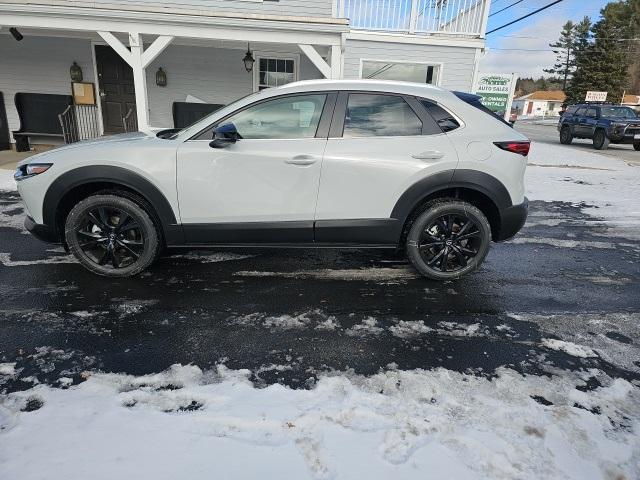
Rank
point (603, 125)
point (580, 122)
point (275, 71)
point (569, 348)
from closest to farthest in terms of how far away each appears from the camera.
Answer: point (569, 348)
point (275, 71)
point (603, 125)
point (580, 122)

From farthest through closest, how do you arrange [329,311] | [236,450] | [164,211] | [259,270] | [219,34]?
[219,34] < [259,270] < [164,211] < [329,311] < [236,450]

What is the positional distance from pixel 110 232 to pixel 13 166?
6.93 m

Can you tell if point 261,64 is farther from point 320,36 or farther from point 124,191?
point 124,191

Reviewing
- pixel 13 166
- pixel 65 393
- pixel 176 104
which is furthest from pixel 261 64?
pixel 65 393

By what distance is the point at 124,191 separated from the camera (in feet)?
11.9

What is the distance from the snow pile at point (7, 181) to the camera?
7.16m

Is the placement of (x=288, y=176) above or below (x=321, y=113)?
below

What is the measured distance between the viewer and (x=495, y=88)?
12906mm

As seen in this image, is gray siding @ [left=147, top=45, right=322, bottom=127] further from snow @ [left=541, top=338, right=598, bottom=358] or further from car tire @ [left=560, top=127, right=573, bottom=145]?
car tire @ [left=560, top=127, right=573, bottom=145]

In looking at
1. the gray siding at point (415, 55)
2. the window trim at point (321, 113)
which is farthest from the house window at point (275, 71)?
the window trim at point (321, 113)

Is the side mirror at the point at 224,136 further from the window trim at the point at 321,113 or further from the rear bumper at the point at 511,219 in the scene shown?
the rear bumper at the point at 511,219

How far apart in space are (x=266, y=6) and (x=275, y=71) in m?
1.51

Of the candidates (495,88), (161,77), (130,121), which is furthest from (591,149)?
(130,121)

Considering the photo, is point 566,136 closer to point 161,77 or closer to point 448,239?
point 161,77
